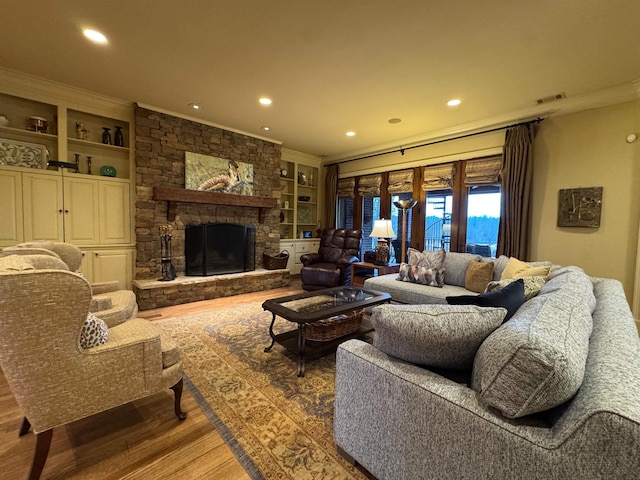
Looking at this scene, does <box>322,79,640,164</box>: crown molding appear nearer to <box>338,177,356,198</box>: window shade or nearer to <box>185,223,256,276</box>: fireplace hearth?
<box>338,177,356,198</box>: window shade

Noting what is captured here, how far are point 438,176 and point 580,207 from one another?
6.19 feet

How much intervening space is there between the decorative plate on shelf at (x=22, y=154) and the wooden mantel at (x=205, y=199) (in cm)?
125

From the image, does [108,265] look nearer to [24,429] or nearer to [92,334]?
[24,429]

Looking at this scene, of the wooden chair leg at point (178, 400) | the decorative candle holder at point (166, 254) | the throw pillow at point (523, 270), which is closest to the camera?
the wooden chair leg at point (178, 400)

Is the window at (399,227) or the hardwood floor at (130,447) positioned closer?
the hardwood floor at (130,447)

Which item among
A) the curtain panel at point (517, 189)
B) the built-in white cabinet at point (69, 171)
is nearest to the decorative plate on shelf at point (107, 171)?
the built-in white cabinet at point (69, 171)

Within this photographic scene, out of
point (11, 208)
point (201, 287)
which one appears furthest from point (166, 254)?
point (11, 208)

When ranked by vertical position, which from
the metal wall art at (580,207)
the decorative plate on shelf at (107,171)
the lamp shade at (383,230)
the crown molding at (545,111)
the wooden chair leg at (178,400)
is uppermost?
the crown molding at (545,111)

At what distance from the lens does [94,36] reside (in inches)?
92.7

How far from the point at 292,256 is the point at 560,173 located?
470cm

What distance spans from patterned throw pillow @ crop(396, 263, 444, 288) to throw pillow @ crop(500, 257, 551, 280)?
716mm

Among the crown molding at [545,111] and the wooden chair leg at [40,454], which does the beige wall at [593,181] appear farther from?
the wooden chair leg at [40,454]

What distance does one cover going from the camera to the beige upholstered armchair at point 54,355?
113 cm

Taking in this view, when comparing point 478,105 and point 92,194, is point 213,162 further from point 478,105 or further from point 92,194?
point 478,105
